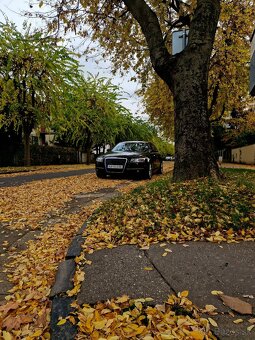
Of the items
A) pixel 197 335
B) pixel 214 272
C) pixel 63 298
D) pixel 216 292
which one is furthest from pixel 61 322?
pixel 214 272

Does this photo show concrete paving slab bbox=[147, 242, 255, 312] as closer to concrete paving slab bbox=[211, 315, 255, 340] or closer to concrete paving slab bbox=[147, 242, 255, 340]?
concrete paving slab bbox=[147, 242, 255, 340]

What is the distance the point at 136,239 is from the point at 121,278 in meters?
1.03

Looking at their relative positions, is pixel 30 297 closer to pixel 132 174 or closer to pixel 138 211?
pixel 138 211

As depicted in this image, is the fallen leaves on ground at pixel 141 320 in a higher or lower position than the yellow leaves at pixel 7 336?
higher

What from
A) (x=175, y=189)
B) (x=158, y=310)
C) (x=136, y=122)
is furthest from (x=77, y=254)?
(x=136, y=122)

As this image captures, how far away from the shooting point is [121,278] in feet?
9.11

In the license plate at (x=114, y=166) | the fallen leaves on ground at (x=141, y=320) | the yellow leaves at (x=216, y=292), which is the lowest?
the fallen leaves on ground at (x=141, y=320)

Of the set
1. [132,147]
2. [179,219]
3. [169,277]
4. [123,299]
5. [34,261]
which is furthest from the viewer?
[132,147]

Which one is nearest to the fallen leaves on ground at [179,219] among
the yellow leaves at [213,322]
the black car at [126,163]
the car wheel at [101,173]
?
the yellow leaves at [213,322]

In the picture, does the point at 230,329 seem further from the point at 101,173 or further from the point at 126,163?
the point at 101,173

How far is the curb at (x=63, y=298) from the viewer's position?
2.08 meters

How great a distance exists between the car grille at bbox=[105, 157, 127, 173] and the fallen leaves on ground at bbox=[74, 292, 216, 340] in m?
9.30

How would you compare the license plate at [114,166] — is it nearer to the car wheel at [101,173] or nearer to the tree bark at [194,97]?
the car wheel at [101,173]

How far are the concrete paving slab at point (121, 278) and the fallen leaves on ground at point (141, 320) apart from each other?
113 mm
